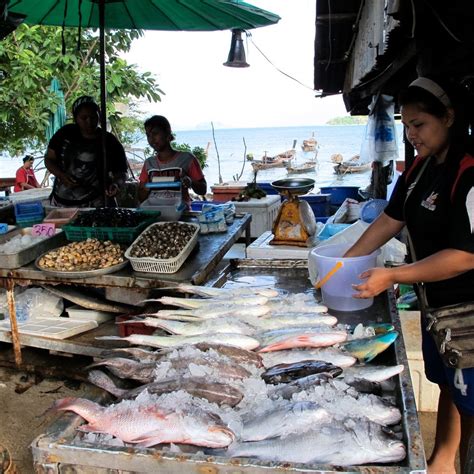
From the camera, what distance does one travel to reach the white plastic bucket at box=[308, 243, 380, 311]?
8.63 feet

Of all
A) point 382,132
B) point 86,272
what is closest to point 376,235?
point 86,272

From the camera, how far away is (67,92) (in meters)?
12.2

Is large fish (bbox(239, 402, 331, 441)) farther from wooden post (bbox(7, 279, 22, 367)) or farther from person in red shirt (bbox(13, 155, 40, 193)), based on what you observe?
person in red shirt (bbox(13, 155, 40, 193))

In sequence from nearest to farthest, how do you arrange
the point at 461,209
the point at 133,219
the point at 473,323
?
1. the point at 461,209
2. the point at 473,323
3. the point at 133,219

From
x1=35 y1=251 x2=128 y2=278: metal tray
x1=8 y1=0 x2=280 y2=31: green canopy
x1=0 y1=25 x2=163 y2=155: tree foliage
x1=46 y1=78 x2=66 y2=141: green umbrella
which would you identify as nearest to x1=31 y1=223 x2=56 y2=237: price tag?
x1=35 y1=251 x2=128 y2=278: metal tray

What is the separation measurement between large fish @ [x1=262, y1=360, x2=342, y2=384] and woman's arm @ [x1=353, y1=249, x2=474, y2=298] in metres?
0.54

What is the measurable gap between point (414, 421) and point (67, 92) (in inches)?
489

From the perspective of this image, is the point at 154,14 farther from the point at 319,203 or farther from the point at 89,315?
the point at 89,315

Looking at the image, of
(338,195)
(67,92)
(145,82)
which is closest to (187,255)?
(338,195)

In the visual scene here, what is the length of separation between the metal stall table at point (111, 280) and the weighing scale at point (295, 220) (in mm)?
Answer: 486

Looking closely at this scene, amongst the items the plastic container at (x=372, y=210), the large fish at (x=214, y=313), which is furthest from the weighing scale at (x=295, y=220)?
the large fish at (x=214, y=313)

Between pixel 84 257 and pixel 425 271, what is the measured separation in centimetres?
255

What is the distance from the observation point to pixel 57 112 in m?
11.5

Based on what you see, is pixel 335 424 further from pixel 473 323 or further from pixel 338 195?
pixel 338 195
